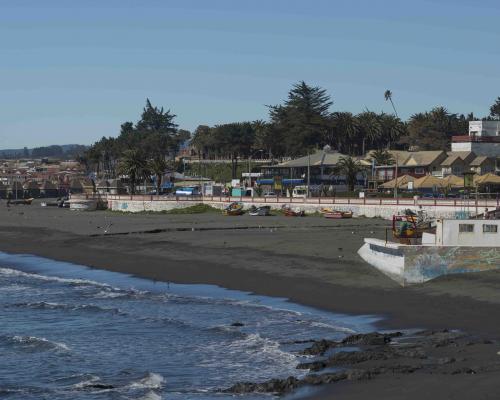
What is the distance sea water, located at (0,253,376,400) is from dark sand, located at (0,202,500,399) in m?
2.08

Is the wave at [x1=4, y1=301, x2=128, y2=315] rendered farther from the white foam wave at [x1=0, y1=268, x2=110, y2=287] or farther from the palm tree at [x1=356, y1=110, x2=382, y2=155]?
the palm tree at [x1=356, y1=110, x2=382, y2=155]

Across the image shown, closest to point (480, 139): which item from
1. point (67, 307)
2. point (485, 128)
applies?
point (485, 128)

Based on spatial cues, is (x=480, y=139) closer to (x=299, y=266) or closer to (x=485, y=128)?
(x=485, y=128)

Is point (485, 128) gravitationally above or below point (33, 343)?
above

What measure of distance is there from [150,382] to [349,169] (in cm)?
9693

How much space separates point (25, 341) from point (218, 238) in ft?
112

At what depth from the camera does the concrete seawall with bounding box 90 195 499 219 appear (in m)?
77.8

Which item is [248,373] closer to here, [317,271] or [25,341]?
[25,341]

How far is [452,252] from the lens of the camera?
39.3 meters

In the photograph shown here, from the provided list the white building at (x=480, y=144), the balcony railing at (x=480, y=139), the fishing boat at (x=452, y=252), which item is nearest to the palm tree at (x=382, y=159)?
the white building at (x=480, y=144)

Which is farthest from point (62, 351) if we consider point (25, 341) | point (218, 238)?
point (218, 238)

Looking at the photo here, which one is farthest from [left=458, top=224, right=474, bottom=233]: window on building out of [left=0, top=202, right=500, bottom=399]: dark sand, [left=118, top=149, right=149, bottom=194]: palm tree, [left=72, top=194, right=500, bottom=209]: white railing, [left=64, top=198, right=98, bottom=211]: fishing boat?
[left=118, top=149, right=149, bottom=194]: palm tree

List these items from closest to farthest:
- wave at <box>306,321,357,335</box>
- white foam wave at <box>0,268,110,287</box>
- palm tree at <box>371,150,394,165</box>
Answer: wave at <box>306,321,357,335</box> → white foam wave at <box>0,268,110,287</box> → palm tree at <box>371,150,394,165</box>

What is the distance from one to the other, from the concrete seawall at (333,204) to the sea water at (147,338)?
26.5m
